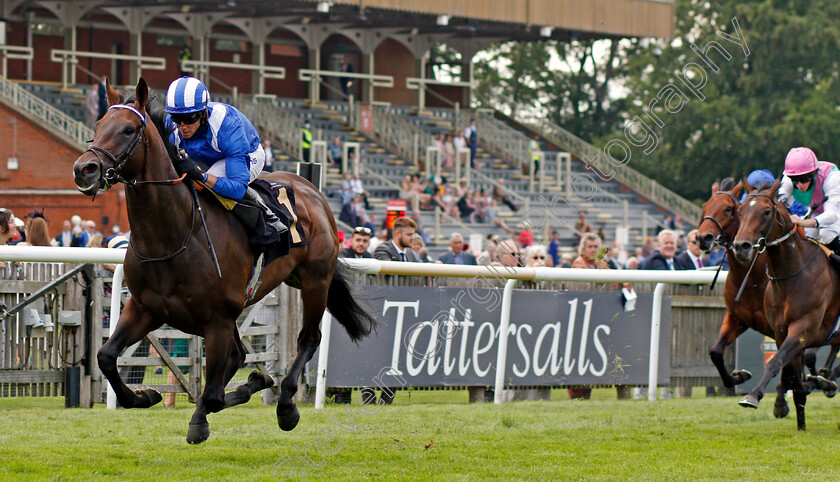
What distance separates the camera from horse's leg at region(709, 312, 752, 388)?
8.23 metres

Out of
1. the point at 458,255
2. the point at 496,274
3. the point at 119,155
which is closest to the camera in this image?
the point at 119,155

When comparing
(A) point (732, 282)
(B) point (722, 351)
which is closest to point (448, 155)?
(A) point (732, 282)

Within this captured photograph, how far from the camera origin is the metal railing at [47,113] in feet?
67.8

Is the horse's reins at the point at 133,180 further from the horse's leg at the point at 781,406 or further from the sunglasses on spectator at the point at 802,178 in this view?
the sunglasses on spectator at the point at 802,178

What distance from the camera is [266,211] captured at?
6.43 metres

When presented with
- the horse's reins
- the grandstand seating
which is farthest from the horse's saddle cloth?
the grandstand seating

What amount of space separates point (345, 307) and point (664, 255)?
189 inches

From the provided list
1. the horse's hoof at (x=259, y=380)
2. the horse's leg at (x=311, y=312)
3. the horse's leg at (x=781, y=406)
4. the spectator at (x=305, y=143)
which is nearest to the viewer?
the horse's hoof at (x=259, y=380)

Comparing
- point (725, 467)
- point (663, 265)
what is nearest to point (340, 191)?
point (663, 265)

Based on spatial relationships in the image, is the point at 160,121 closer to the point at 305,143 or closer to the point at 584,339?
the point at 584,339

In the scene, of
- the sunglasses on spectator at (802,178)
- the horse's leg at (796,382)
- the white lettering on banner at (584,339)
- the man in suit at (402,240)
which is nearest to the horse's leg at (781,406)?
the horse's leg at (796,382)

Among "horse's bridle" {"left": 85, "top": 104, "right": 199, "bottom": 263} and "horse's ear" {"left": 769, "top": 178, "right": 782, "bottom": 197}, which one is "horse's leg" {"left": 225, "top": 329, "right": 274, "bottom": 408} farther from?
"horse's ear" {"left": 769, "top": 178, "right": 782, "bottom": 197}

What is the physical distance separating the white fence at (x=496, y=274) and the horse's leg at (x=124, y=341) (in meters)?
1.69

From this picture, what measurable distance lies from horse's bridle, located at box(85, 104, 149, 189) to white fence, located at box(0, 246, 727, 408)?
2.11 meters
